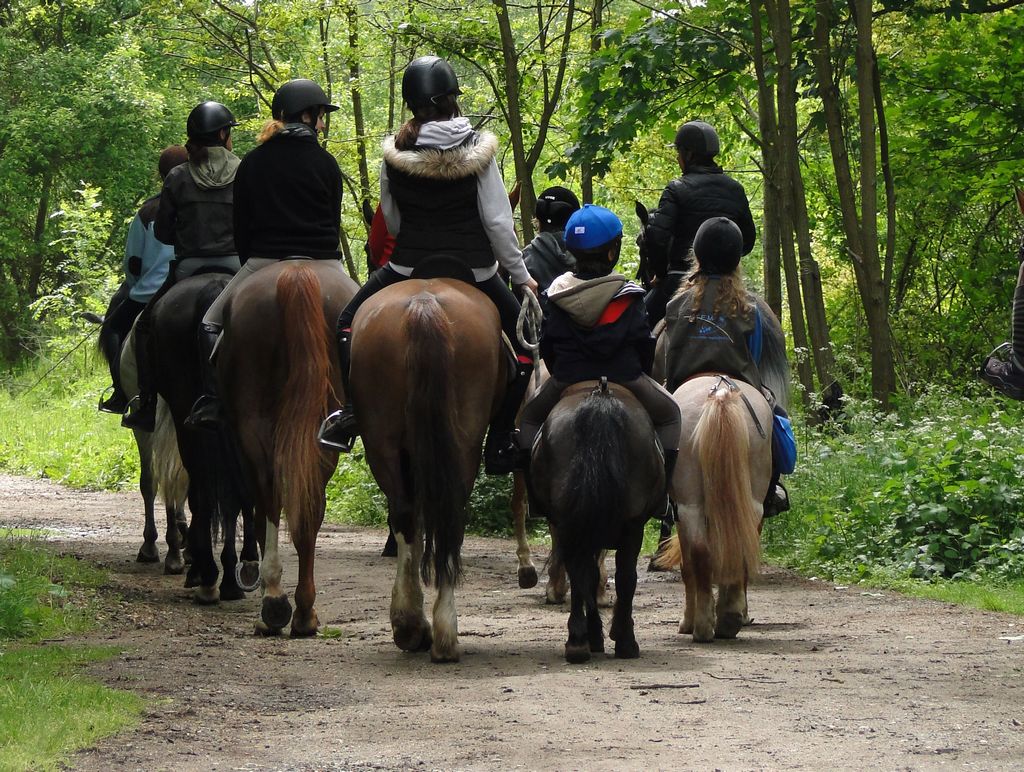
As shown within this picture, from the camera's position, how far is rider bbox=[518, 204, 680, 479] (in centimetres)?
788

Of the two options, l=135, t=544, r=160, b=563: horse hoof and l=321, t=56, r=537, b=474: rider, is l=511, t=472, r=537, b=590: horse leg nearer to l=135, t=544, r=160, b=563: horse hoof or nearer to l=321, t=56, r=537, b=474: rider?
l=321, t=56, r=537, b=474: rider

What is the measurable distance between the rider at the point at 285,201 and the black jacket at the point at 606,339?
5.95ft

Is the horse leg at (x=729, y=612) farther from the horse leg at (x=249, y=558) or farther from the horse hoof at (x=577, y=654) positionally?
the horse leg at (x=249, y=558)

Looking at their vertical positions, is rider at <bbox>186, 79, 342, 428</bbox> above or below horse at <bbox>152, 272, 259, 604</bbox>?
above

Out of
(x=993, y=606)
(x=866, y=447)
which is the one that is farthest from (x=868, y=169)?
(x=993, y=606)

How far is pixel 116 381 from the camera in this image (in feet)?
40.8

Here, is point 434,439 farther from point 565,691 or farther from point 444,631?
point 565,691

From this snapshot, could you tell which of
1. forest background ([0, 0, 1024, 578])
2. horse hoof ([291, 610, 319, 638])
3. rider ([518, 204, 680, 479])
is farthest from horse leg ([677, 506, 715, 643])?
forest background ([0, 0, 1024, 578])

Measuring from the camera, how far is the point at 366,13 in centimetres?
2044

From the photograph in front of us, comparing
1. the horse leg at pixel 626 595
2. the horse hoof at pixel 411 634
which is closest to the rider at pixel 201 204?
the horse hoof at pixel 411 634

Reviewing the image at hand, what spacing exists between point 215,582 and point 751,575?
3736 millimetres

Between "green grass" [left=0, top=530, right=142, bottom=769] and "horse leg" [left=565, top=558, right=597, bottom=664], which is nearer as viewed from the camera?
"green grass" [left=0, top=530, right=142, bottom=769]

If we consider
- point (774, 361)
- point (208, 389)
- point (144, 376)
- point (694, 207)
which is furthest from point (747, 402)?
point (144, 376)

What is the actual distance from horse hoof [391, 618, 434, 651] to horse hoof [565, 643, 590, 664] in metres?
0.84
